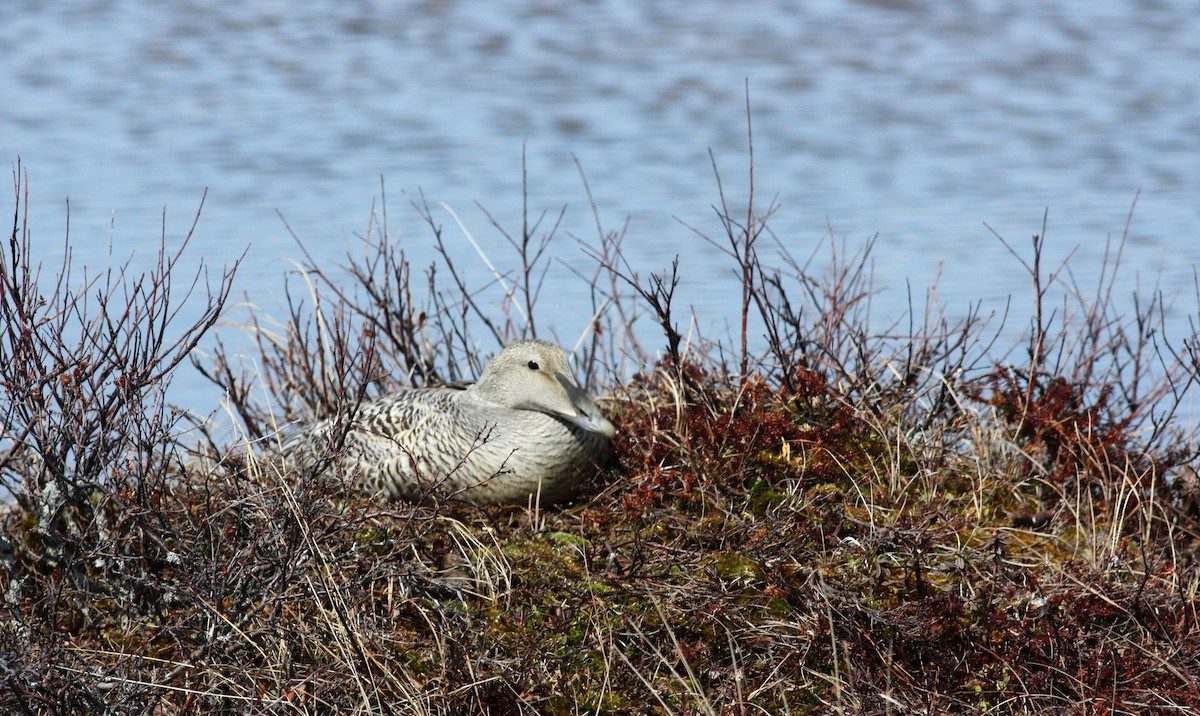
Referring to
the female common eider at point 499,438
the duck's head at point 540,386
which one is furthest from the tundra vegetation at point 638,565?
the duck's head at point 540,386

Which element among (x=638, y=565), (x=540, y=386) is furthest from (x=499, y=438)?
(x=638, y=565)

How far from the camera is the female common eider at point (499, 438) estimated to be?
561 cm

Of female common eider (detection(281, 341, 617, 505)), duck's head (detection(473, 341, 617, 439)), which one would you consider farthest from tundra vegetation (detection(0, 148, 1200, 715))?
duck's head (detection(473, 341, 617, 439))

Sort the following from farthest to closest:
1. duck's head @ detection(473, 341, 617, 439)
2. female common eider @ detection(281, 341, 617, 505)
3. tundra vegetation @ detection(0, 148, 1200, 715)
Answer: duck's head @ detection(473, 341, 617, 439), female common eider @ detection(281, 341, 617, 505), tundra vegetation @ detection(0, 148, 1200, 715)

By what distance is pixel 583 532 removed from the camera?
18.3 feet

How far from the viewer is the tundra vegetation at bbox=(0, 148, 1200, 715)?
4.52 meters

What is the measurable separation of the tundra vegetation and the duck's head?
0.94 ft

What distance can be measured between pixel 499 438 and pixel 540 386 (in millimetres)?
291

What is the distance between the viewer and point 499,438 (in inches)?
223

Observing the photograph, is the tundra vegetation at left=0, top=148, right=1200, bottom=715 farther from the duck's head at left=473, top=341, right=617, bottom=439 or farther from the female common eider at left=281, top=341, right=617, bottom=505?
the duck's head at left=473, top=341, right=617, bottom=439

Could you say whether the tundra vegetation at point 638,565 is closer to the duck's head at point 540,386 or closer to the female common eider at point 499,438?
the female common eider at point 499,438

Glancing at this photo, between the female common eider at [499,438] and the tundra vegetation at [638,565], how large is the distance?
4.6 inches

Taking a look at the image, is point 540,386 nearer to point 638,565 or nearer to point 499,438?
point 499,438

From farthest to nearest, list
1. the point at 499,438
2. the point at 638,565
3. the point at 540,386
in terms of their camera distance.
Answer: the point at 540,386
the point at 499,438
the point at 638,565
